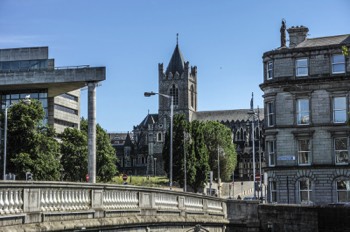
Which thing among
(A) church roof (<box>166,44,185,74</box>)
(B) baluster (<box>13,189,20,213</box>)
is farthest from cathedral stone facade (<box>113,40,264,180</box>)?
(B) baluster (<box>13,189,20,213</box>)

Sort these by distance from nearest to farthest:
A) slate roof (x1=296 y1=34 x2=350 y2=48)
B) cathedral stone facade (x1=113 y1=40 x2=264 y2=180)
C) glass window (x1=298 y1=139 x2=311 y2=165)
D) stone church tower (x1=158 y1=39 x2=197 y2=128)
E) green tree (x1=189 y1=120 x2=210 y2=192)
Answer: glass window (x1=298 y1=139 x2=311 y2=165)
slate roof (x1=296 y1=34 x2=350 y2=48)
green tree (x1=189 y1=120 x2=210 y2=192)
cathedral stone facade (x1=113 y1=40 x2=264 y2=180)
stone church tower (x1=158 y1=39 x2=197 y2=128)

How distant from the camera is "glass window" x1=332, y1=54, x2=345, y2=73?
49.1 m

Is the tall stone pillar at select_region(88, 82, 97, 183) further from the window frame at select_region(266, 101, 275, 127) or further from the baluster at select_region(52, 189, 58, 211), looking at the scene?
the baluster at select_region(52, 189, 58, 211)

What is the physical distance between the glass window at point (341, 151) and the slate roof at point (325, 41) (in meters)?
7.58

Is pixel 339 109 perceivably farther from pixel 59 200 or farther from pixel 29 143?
pixel 59 200

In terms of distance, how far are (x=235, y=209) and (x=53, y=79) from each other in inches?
1215

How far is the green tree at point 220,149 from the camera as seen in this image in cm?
12319

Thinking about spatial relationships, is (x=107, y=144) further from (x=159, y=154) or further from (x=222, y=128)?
(x=159, y=154)

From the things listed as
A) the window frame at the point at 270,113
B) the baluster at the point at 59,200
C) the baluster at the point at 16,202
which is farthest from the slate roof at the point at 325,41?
the baluster at the point at 16,202

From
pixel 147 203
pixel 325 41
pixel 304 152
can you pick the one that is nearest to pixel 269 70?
pixel 325 41

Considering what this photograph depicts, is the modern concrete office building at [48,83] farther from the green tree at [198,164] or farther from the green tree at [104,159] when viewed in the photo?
the green tree at [198,164]

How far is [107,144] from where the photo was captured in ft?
292

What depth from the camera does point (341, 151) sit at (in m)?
48.1

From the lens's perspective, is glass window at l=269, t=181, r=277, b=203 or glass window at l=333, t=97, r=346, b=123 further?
glass window at l=269, t=181, r=277, b=203
